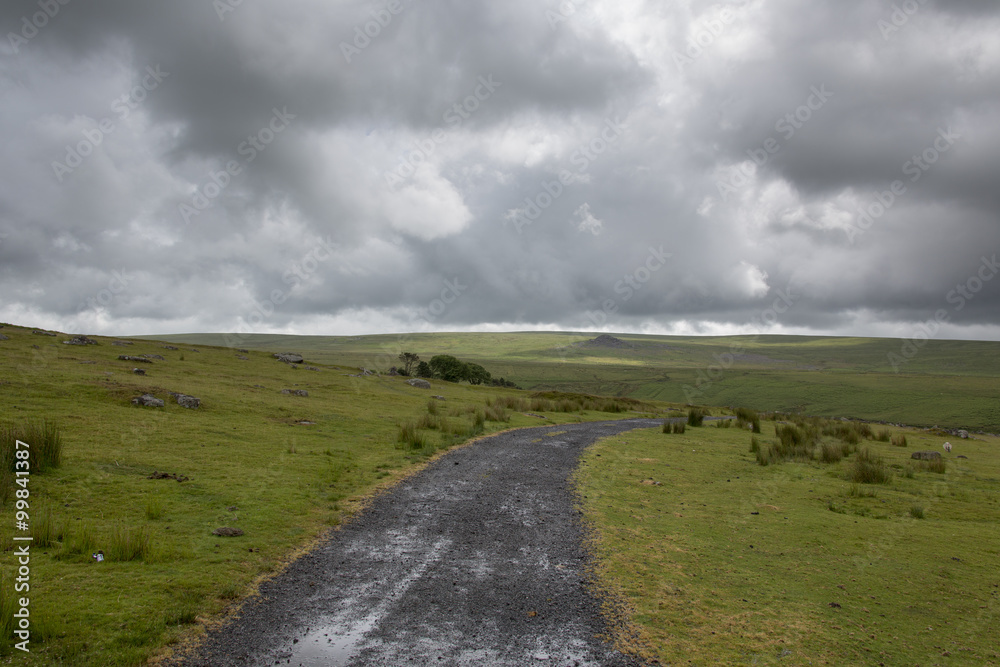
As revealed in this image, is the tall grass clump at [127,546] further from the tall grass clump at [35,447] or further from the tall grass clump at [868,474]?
the tall grass clump at [868,474]

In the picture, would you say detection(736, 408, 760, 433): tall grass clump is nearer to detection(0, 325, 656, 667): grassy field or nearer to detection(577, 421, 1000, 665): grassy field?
detection(577, 421, 1000, 665): grassy field

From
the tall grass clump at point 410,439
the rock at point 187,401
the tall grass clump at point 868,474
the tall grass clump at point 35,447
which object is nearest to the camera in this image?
the tall grass clump at point 35,447

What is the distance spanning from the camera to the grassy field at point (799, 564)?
19.1 ft

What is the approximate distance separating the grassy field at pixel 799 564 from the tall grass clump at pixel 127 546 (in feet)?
23.0

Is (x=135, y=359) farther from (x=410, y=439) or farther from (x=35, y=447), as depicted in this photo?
(x=35, y=447)

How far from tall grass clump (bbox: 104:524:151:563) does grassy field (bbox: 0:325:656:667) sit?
0.02 meters

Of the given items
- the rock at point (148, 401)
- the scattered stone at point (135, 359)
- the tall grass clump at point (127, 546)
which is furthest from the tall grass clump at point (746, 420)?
the scattered stone at point (135, 359)

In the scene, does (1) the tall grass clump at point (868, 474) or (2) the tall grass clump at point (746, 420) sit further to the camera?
(2) the tall grass clump at point (746, 420)

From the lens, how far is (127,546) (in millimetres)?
7348

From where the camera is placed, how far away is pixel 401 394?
130 feet

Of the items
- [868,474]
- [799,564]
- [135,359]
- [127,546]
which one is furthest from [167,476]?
[135,359]

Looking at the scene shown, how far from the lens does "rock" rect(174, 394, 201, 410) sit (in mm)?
21078

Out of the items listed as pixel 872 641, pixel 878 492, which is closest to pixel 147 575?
pixel 872 641

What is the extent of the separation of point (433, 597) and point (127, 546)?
4.71 meters
